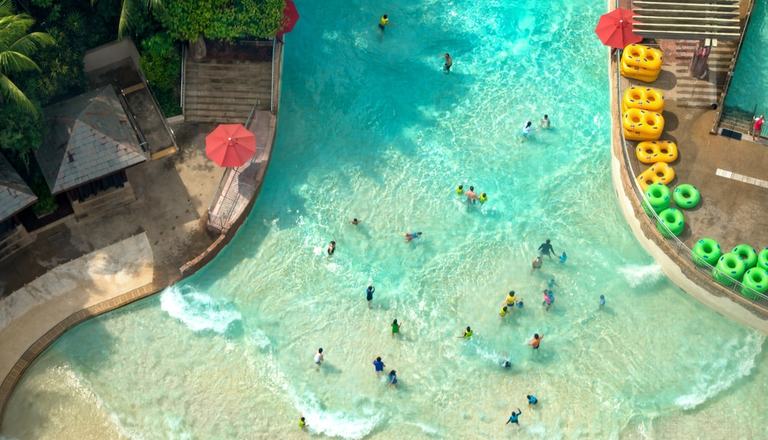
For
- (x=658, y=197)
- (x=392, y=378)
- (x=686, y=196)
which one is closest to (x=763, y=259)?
(x=686, y=196)

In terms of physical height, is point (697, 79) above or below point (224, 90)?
below

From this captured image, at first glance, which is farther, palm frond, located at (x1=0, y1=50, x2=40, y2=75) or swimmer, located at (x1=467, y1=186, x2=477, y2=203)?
swimmer, located at (x1=467, y1=186, x2=477, y2=203)

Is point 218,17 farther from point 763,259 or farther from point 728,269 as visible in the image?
point 763,259

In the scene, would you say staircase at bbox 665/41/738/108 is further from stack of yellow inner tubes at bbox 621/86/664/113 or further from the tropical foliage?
the tropical foliage

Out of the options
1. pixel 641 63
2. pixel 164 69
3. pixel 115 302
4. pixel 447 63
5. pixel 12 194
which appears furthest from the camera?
pixel 447 63

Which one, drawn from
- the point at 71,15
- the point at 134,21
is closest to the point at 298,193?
the point at 134,21

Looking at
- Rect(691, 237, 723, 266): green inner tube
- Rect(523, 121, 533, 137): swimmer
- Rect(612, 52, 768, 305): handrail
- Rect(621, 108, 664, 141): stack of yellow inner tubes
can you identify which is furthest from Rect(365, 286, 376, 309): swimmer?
Rect(621, 108, 664, 141): stack of yellow inner tubes
